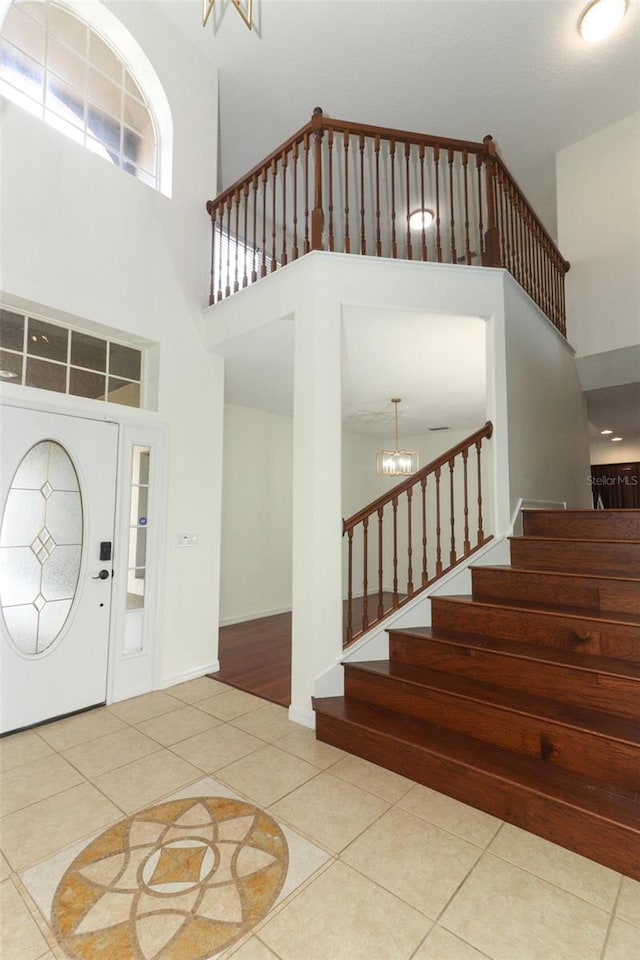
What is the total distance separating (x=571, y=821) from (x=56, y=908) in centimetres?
199

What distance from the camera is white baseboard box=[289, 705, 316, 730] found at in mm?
2889

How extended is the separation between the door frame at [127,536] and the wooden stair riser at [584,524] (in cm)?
297

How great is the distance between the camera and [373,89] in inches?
176

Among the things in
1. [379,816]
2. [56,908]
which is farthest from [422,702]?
[56,908]

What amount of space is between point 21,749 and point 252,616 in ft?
11.0

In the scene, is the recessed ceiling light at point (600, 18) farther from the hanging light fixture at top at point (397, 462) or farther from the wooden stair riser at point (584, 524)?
the wooden stair riser at point (584, 524)

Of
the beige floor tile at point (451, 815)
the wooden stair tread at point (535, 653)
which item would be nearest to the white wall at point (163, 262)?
the wooden stair tread at point (535, 653)

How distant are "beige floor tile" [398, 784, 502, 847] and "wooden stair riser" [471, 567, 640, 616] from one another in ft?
4.01

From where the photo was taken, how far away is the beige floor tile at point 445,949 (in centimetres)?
140

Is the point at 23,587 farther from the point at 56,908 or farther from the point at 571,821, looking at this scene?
the point at 571,821

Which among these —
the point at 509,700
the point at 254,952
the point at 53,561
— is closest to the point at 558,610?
the point at 509,700

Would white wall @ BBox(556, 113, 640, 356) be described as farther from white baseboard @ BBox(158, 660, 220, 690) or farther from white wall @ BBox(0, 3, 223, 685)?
white baseboard @ BBox(158, 660, 220, 690)

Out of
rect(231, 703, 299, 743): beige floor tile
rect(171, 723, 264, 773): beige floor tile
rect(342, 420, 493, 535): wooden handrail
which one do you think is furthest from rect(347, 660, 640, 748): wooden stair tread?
rect(342, 420, 493, 535): wooden handrail

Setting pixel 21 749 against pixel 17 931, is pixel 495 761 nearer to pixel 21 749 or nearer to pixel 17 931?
pixel 17 931
